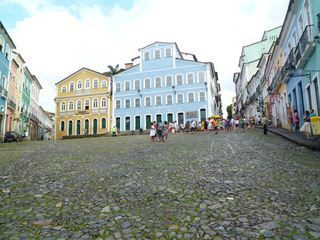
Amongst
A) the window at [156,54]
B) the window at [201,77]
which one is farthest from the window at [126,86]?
the window at [201,77]

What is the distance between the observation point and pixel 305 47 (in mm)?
14430

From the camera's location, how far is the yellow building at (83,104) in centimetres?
4728

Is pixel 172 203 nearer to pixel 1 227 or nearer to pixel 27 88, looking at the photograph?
pixel 1 227

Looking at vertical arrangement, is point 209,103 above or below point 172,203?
above

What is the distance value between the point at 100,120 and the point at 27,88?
1303cm

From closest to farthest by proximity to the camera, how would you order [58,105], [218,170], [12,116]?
[218,170], [12,116], [58,105]

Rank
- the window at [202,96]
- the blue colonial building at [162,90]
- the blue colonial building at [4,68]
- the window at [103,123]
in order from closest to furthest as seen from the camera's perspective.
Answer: the blue colonial building at [4,68] < the window at [202,96] < the blue colonial building at [162,90] < the window at [103,123]

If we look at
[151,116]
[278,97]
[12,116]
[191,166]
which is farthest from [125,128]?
[191,166]

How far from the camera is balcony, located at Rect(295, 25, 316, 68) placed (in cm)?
1383

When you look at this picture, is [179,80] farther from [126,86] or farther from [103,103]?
[103,103]

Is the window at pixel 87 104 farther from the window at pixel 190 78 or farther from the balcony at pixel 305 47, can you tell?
the balcony at pixel 305 47

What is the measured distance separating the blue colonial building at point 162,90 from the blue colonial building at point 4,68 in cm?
1761

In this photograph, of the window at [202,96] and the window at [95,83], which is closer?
the window at [202,96]

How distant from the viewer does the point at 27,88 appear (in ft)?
147
